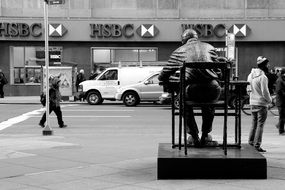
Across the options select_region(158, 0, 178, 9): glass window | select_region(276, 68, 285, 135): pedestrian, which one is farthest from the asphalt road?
select_region(158, 0, 178, 9): glass window

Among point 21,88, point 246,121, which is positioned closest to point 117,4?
point 21,88

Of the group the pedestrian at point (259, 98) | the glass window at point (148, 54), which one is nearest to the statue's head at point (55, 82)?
the pedestrian at point (259, 98)

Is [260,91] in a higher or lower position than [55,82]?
lower

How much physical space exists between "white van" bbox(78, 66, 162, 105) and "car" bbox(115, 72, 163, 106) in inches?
44.1

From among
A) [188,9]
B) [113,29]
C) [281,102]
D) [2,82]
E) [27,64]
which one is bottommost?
[281,102]

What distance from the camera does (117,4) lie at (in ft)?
121

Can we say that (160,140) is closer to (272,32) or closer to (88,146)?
(88,146)

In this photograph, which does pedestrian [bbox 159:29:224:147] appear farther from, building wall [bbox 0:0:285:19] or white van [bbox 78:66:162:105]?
building wall [bbox 0:0:285:19]

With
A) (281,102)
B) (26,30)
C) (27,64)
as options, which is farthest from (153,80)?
(281,102)

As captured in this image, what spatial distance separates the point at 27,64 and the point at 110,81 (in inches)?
395

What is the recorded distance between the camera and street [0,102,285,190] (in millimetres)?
7434

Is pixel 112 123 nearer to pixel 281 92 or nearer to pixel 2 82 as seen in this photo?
pixel 281 92

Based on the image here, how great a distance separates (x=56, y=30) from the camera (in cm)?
3612

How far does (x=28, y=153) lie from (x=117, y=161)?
6.72ft
